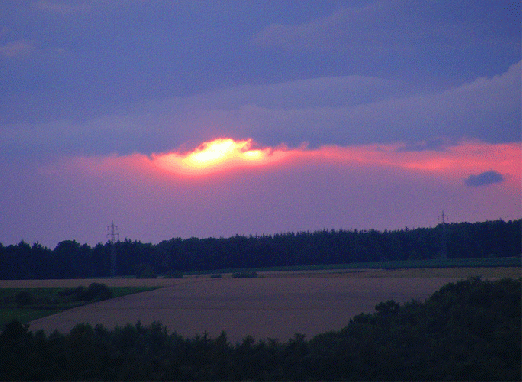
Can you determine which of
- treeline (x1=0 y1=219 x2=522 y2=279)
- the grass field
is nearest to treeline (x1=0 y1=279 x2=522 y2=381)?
the grass field

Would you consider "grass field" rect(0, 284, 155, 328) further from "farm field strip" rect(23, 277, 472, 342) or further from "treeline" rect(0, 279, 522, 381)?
"treeline" rect(0, 279, 522, 381)

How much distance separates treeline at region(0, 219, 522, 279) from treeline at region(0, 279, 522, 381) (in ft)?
223

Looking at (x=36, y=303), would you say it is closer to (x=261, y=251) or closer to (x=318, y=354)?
(x=318, y=354)

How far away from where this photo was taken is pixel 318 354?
13.1 m

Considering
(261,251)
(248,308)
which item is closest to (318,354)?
(248,308)

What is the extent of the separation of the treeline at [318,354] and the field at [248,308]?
5.50 m

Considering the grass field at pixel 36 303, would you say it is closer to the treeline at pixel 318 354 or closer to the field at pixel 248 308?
the field at pixel 248 308

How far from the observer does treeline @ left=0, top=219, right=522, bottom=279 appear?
81062mm

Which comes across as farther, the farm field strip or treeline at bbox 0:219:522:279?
treeline at bbox 0:219:522:279

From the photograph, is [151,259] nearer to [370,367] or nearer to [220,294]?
[220,294]

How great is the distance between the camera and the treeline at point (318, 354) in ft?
39.7

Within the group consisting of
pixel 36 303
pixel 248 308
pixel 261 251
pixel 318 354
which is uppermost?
pixel 261 251

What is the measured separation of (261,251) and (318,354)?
3170 inches

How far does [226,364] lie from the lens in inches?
510
